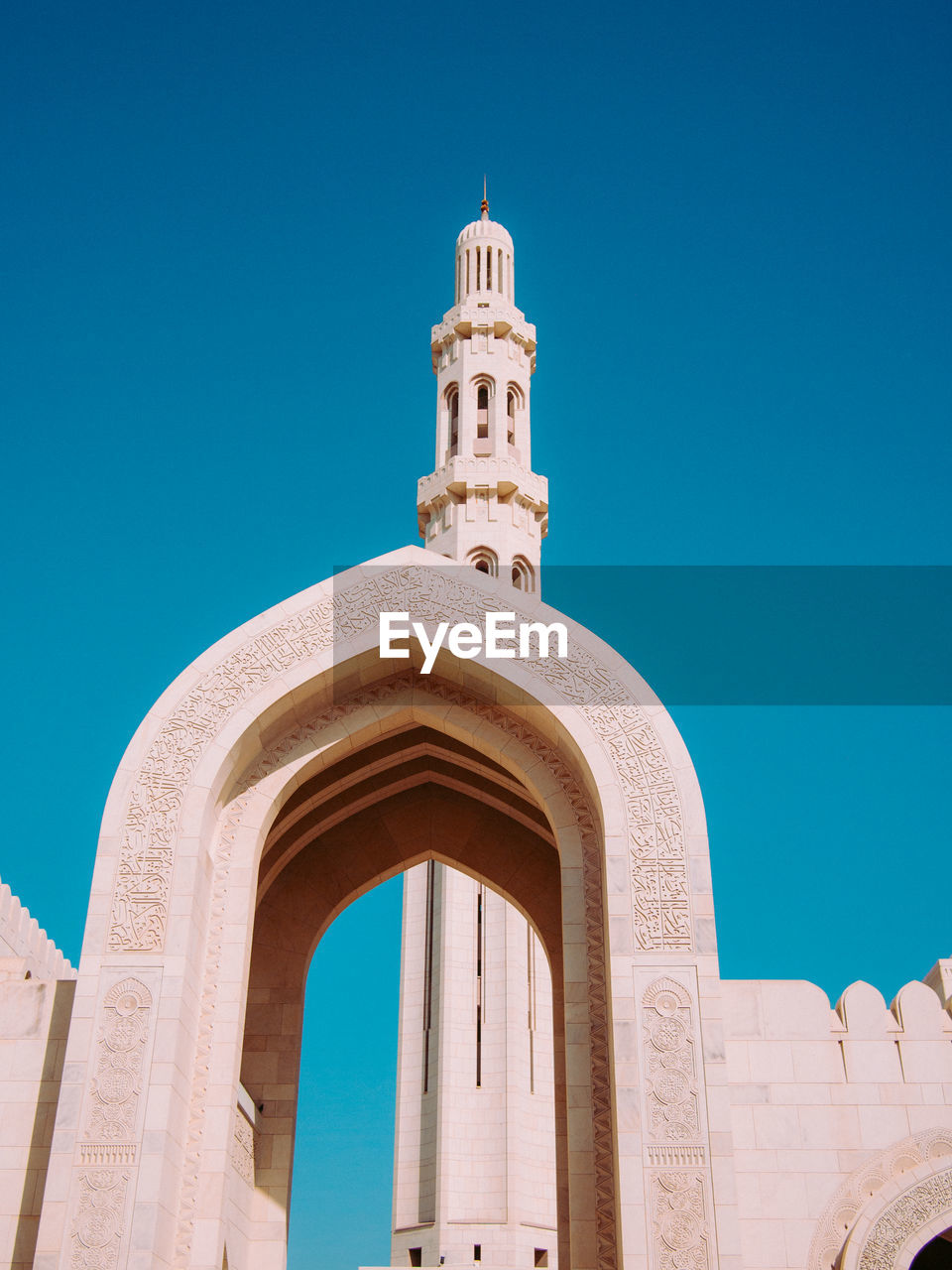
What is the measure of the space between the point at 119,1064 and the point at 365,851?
576cm

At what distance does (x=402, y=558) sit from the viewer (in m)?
13.6

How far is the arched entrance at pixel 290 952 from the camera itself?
416 inches

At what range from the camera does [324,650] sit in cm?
1308

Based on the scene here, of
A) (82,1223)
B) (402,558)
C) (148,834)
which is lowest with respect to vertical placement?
(82,1223)

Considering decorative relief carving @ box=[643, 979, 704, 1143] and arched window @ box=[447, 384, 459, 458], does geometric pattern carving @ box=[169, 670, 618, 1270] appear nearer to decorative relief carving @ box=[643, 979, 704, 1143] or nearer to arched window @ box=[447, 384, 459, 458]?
decorative relief carving @ box=[643, 979, 704, 1143]

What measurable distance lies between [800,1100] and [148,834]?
6123 millimetres

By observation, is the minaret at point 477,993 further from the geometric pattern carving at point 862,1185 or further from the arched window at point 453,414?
the geometric pattern carving at point 862,1185

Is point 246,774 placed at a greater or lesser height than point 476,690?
lesser

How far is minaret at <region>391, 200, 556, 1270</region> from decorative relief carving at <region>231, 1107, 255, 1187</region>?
17.7ft

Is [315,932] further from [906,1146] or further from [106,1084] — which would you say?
[906,1146]

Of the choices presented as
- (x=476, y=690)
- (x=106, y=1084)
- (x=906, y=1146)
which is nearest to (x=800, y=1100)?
(x=906, y=1146)

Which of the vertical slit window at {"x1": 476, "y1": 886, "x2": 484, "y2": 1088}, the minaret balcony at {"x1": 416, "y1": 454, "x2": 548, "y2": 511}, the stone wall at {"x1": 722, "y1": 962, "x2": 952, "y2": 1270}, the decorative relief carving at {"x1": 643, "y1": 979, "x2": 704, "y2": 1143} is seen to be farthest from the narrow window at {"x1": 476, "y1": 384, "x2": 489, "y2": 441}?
the decorative relief carving at {"x1": 643, "y1": 979, "x2": 704, "y2": 1143}

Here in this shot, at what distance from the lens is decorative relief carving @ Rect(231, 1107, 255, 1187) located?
44.7 feet

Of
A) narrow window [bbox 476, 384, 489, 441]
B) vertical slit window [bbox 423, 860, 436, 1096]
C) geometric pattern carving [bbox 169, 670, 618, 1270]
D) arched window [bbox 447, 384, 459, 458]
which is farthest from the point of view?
arched window [bbox 447, 384, 459, 458]
